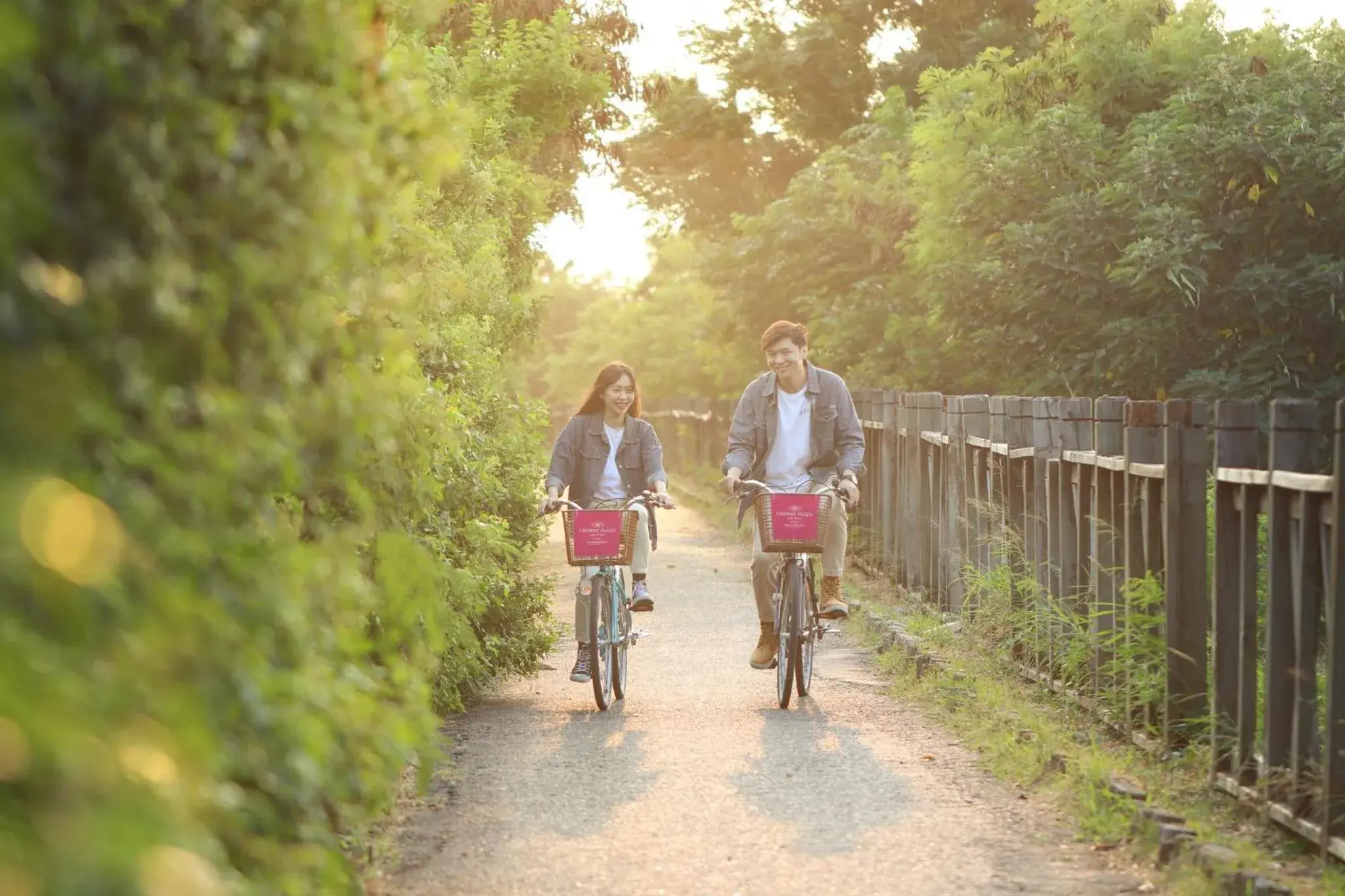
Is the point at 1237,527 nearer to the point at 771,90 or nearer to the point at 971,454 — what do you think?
the point at 971,454

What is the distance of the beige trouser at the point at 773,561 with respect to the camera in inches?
398

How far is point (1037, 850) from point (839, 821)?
2.69 ft

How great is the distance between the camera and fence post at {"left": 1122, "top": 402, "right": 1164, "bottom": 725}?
24.8 feet

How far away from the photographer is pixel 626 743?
845 centimetres

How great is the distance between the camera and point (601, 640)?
958cm

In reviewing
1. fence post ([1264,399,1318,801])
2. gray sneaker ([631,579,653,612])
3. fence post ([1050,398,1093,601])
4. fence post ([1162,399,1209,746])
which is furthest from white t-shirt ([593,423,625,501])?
fence post ([1264,399,1318,801])

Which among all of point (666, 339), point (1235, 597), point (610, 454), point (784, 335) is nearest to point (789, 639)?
point (610, 454)

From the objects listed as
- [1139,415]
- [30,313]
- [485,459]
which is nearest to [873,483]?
[485,459]

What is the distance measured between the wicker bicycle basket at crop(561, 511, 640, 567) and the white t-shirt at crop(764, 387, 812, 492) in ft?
3.76

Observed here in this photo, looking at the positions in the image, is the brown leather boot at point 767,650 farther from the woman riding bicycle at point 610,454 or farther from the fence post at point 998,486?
the fence post at point 998,486

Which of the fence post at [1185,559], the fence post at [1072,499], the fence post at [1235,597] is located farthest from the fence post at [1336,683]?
the fence post at [1072,499]

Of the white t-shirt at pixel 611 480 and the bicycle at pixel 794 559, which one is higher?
the white t-shirt at pixel 611 480

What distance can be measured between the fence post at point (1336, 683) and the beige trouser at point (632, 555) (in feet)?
15.2

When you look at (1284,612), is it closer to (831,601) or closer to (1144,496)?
(1144,496)
